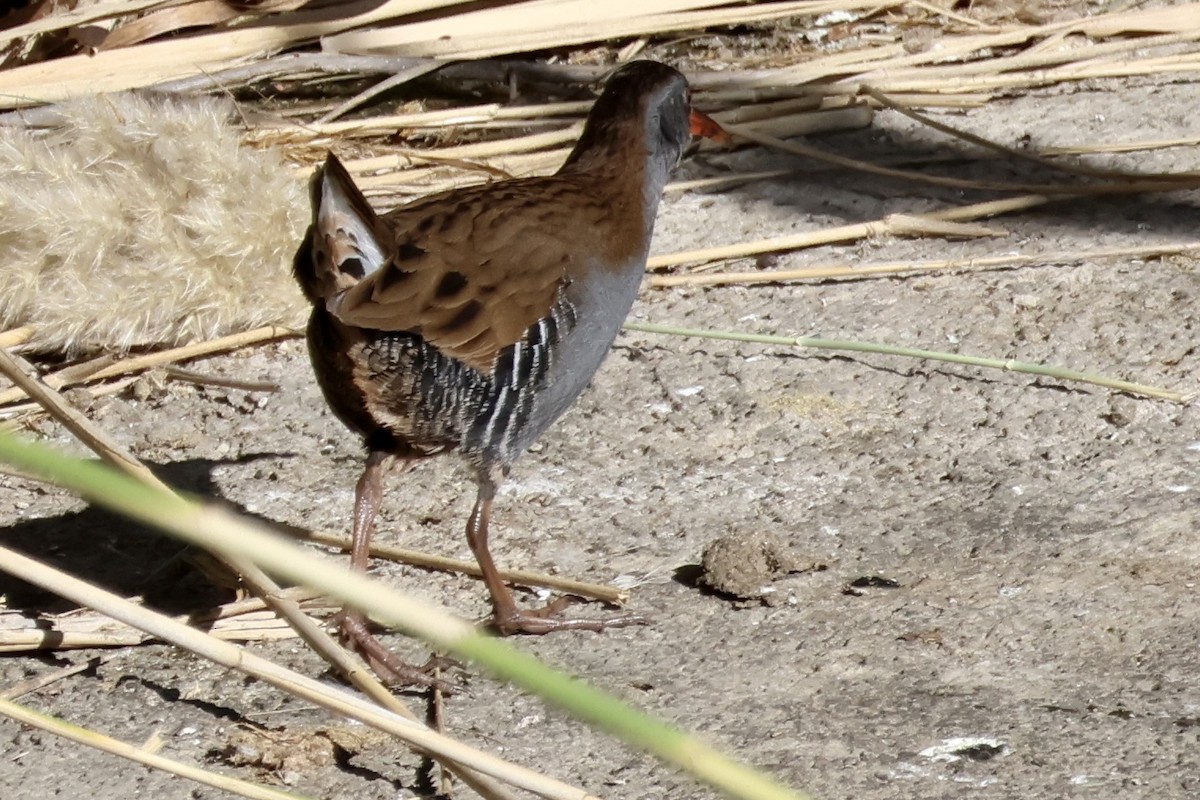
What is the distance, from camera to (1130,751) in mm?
2260

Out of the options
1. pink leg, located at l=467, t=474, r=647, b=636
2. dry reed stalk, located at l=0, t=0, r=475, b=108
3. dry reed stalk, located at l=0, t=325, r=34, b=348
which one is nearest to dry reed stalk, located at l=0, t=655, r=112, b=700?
pink leg, located at l=467, t=474, r=647, b=636

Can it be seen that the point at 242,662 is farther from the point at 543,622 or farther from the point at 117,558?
the point at 117,558

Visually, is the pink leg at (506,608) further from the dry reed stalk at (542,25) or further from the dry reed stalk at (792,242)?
the dry reed stalk at (542,25)

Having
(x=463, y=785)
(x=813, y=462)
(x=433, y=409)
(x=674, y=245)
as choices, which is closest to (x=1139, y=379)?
(x=813, y=462)

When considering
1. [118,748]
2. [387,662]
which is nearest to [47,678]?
[387,662]

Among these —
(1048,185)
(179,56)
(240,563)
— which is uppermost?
(179,56)

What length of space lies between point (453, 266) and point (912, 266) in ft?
5.48

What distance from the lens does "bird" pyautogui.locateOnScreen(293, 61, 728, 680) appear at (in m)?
2.71

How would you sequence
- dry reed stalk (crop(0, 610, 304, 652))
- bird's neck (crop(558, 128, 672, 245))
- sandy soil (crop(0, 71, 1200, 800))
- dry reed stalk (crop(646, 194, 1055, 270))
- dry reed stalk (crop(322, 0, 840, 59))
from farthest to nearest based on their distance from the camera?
dry reed stalk (crop(322, 0, 840, 59))
dry reed stalk (crop(646, 194, 1055, 270))
bird's neck (crop(558, 128, 672, 245))
dry reed stalk (crop(0, 610, 304, 652))
sandy soil (crop(0, 71, 1200, 800))

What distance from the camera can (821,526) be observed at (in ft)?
10.3

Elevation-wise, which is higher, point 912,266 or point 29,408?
point 912,266

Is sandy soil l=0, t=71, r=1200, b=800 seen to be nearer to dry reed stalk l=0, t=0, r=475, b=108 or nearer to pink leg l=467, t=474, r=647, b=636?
pink leg l=467, t=474, r=647, b=636

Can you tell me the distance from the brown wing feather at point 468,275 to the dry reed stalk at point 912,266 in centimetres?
118

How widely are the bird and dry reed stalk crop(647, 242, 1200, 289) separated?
964 millimetres
